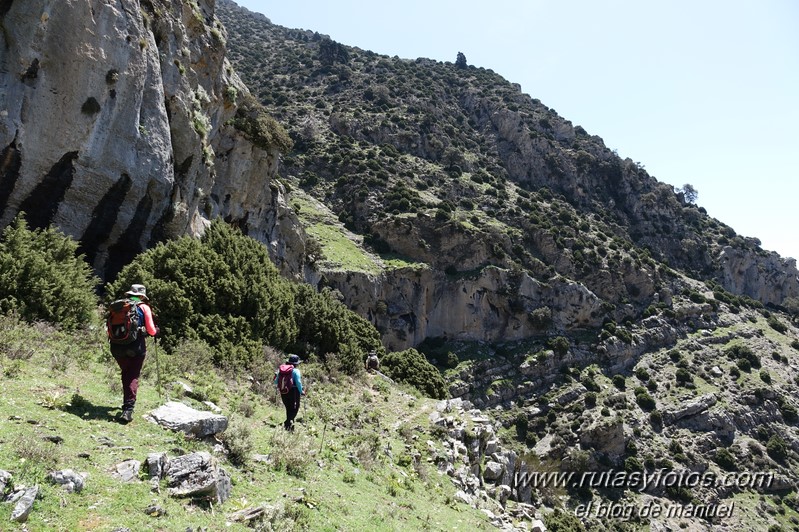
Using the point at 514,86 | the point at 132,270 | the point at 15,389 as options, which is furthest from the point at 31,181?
the point at 514,86

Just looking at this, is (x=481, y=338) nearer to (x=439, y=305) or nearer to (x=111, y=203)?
(x=439, y=305)

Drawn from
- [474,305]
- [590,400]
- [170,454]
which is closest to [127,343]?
[170,454]

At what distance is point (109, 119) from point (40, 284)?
306 inches

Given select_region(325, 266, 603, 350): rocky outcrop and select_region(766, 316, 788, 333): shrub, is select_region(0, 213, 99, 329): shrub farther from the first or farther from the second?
select_region(766, 316, 788, 333): shrub

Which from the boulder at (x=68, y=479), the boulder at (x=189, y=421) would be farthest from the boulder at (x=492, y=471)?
the boulder at (x=68, y=479)

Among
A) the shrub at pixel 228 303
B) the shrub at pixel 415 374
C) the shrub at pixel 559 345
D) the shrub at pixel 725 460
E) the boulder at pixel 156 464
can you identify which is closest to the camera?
the boulder at pixel 156 464

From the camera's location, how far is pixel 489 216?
62.0 metres

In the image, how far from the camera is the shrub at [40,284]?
1105cm

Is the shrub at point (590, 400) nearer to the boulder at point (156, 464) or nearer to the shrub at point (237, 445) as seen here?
the shrub at point (237, 445)

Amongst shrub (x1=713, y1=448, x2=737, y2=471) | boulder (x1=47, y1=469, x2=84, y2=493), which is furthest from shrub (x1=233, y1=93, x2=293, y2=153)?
shrub (x1=713, y1=448, x2=737, y2=471)

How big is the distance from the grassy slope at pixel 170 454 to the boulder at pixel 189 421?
0.62 ft

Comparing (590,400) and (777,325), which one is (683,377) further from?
(777,325)

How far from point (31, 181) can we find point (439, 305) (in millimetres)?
40936

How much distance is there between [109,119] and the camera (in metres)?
16.5
